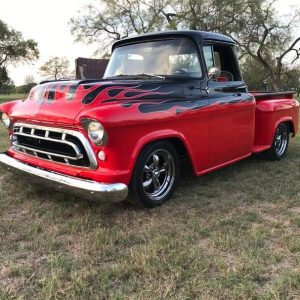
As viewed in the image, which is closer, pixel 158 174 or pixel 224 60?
pixel 158 174

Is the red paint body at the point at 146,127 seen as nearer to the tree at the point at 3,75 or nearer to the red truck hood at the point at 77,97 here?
the red truck hood at the point at 77,97

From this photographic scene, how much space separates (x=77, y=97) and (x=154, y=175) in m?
1.18

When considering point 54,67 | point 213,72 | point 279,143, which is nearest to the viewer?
point 213,72

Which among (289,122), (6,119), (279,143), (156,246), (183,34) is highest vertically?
(183,34)

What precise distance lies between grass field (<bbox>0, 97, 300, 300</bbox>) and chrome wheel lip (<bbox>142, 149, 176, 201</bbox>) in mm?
188

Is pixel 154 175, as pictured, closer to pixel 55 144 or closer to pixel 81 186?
pixel 81 186

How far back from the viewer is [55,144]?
13.1 feet

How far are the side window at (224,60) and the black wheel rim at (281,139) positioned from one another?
162 cm

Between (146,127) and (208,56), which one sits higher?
(208,56)

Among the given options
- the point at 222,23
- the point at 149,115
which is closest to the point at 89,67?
the point at 222,23

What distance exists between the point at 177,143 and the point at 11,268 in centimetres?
227

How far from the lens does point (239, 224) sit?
3777 millimetres

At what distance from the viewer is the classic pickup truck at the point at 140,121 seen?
12.0 ft

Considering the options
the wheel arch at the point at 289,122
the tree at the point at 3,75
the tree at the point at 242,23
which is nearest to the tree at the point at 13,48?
the tree at the point at 3,75
